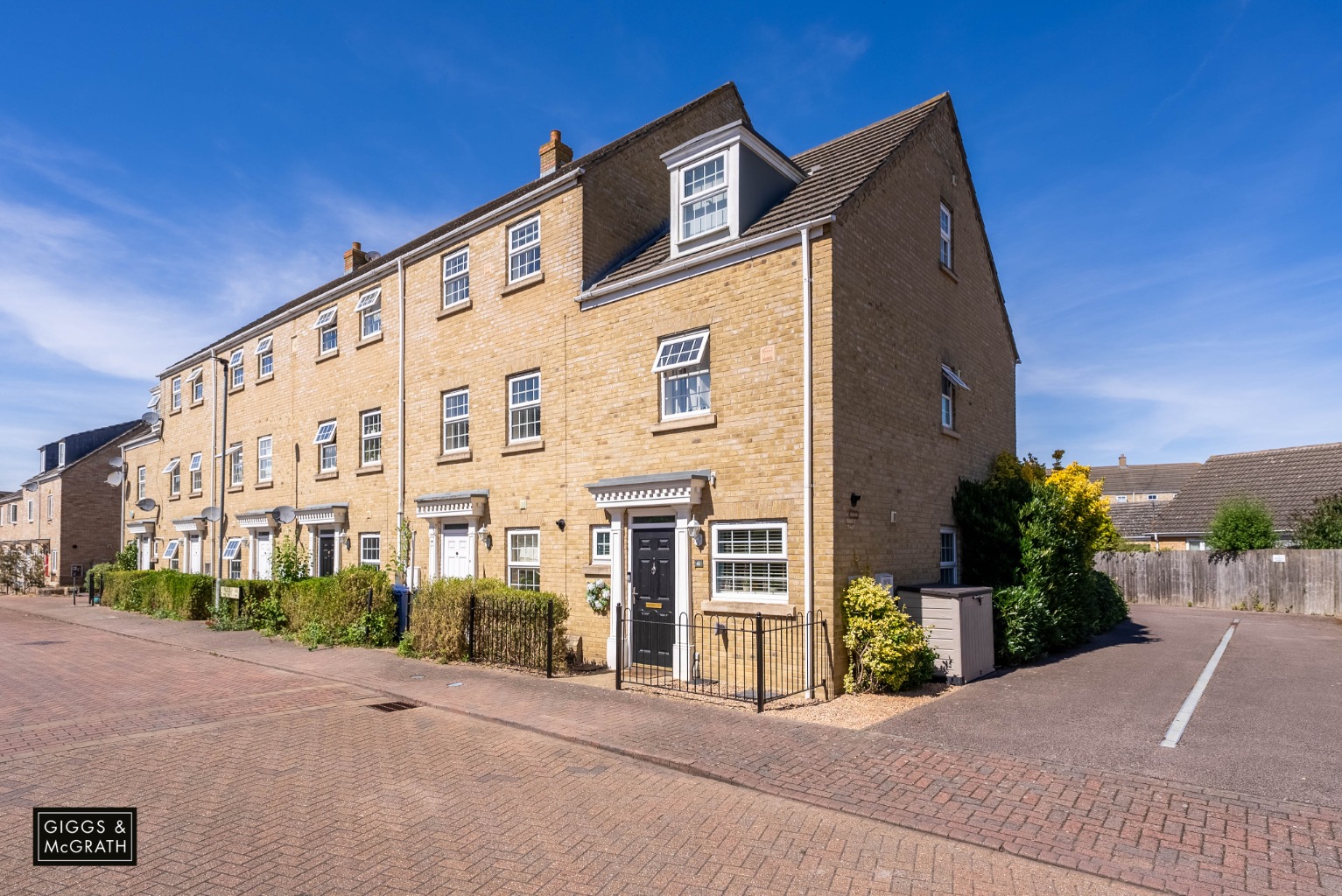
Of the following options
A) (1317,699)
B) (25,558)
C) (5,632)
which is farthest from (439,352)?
(25,558)

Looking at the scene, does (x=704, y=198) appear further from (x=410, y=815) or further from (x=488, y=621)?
(x=410, y=815)

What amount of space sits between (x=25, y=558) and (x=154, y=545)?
11.2m

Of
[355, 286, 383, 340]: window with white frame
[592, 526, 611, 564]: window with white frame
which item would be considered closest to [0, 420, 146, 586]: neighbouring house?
[355, 286, 383, 340]: window with white frame

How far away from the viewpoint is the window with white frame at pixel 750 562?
11.5 metres

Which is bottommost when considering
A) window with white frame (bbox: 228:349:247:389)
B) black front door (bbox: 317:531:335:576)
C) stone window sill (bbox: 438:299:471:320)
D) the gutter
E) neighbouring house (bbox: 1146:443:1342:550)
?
black front door (bbox: 317:531:335:576)

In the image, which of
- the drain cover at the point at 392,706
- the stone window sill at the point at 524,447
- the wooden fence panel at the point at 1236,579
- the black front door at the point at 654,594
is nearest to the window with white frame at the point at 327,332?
the stone window sill at the point at 524,447

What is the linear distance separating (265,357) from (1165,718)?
81.9 ft

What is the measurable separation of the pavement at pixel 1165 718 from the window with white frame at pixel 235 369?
2449 cm

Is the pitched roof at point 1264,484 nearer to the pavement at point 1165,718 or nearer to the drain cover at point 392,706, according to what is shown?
the pavement at point 1165,718

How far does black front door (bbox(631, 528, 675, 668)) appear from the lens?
12.8 metres

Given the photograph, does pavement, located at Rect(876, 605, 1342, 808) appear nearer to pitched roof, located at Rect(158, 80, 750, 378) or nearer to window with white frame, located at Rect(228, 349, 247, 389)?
pitched roof, located at Rect(158, 80, 750, 378)

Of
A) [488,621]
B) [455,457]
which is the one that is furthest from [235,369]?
[488,621]

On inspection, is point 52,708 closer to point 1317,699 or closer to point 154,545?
point 1317,699

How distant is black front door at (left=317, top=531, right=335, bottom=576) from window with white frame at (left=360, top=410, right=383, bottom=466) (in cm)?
263
